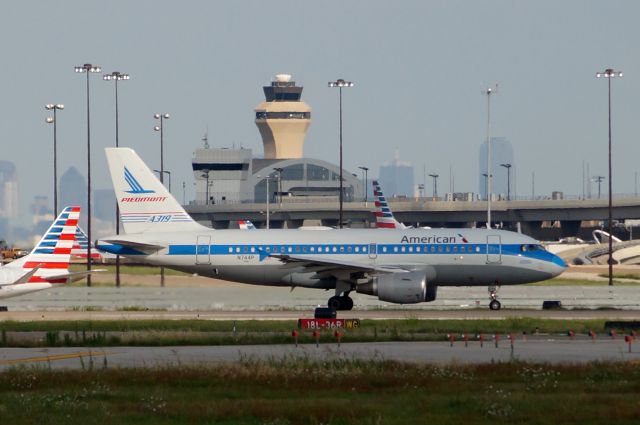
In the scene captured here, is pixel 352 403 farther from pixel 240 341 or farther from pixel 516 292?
pixel 516 292

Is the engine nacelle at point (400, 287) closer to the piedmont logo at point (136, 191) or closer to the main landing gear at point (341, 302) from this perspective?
the main landing gear at point (341, 302)

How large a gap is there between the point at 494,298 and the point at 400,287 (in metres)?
5.53

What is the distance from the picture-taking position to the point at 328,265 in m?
53.9

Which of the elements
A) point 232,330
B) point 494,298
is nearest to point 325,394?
point 232,330

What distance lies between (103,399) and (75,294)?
112 feet

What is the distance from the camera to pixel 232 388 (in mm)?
27969

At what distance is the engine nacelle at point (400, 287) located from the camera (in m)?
53.1

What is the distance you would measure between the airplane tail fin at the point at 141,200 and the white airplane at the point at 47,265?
3.42m

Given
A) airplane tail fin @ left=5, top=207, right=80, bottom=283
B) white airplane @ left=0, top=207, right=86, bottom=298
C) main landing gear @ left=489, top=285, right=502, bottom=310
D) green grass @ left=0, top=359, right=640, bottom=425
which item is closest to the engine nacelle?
main landing gear @ left=489, top=285, right=502, bottom=310

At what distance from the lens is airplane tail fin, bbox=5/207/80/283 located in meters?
54.5

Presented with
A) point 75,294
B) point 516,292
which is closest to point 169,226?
point 75,294

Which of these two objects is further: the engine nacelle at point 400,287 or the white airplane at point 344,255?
the white airplane at point 344,255

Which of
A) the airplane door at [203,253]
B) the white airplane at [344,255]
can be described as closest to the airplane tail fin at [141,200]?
the white airplane at [344,255]

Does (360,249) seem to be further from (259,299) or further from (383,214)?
(383,214)
